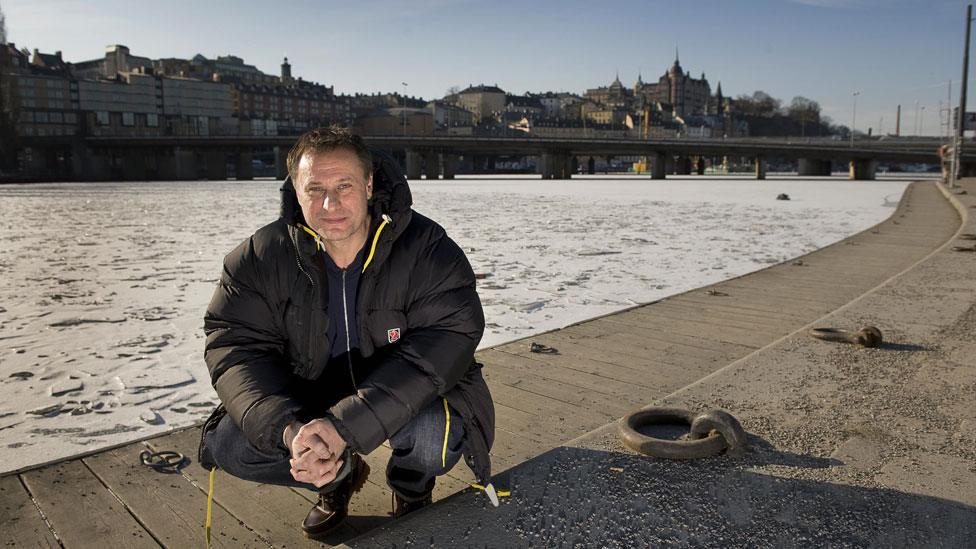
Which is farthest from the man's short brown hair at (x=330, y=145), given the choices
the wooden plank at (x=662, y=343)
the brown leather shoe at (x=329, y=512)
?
the wooden plank at (x=662, y=343)

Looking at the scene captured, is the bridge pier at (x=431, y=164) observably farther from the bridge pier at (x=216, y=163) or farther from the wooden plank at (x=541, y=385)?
the wooden plank at (x=541, y=385)

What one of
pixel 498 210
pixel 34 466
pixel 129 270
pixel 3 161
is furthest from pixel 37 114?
pixel 34 466

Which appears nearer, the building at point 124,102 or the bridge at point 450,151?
the bridge at point 450,151

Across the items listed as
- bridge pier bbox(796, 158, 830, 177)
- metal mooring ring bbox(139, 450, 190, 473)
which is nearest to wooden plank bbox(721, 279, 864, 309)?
metal mooring ring bbox(139, 450, 190, 473)

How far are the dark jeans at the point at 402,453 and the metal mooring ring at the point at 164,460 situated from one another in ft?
2.63

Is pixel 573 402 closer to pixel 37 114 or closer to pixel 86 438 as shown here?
pixel 86 438

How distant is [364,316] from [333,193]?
47 centimetres

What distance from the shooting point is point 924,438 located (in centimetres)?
322

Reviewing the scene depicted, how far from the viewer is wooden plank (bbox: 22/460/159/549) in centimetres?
264

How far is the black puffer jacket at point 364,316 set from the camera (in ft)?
8.34

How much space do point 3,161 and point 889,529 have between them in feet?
325

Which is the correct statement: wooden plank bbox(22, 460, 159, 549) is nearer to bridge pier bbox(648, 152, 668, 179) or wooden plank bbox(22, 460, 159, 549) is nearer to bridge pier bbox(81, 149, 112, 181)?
bridge pier bbox(648, 152, 668, 179)

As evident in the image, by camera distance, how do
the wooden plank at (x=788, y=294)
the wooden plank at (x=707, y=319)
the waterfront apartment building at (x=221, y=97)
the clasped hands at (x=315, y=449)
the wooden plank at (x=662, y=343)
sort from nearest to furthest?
the clasped hands at (x=315, y=449) → the wooden plank at (x=662, y=343) → the wooden plank at (x=707, y=319) → the wooden plank at (x=788, y=294) → the waterfront apartment building at (x=221, y=97)

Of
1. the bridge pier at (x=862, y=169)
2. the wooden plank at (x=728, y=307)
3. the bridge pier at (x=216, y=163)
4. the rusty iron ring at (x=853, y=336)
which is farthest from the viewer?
the bridge pier at (x=216, y=163)
